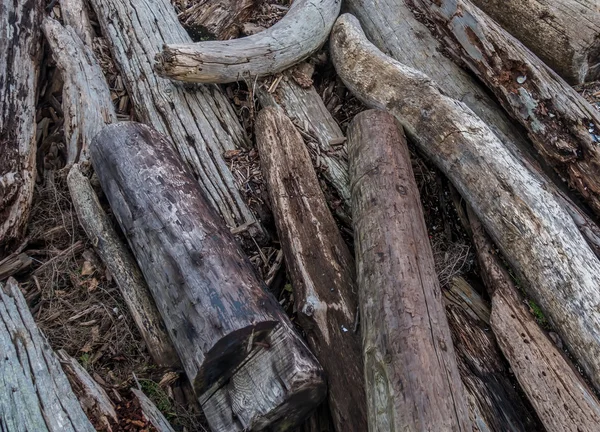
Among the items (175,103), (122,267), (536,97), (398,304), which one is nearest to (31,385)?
(122,267)

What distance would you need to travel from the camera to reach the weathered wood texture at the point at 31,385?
2641 millimetres

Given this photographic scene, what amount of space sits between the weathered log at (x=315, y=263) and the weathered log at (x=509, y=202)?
834mm

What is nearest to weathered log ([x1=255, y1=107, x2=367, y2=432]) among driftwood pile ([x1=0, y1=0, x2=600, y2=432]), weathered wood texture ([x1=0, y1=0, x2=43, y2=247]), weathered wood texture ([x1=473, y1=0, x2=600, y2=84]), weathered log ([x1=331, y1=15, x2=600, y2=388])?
driftwood pile ([x1=0, y1=0, x2=600, y2=432])

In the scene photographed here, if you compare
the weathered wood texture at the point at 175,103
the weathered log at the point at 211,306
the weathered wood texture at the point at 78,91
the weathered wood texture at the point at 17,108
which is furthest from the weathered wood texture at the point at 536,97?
the weathered wood texture at the point at 17,108

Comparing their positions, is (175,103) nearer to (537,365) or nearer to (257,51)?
(257,51)

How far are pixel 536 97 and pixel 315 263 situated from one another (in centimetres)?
195

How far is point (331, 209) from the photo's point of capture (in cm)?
378

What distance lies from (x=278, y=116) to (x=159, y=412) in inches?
90.5

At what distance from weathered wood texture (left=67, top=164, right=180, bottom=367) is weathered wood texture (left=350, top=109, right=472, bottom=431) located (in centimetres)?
129

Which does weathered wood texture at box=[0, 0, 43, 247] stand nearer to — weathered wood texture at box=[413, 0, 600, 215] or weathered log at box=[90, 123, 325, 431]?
weathered log at box=[90, 123, 325, 431]

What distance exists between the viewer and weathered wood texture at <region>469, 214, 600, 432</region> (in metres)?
2.63

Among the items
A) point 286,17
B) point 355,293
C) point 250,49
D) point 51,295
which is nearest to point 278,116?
point 250,49

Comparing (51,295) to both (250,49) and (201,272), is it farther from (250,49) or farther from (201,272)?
(250,49)

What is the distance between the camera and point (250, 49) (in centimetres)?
437
